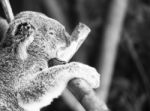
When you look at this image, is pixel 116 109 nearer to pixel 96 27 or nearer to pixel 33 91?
pixel 96 27

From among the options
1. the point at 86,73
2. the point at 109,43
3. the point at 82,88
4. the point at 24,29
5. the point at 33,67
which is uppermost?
the point at 109,43

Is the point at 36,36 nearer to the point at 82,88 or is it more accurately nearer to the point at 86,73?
the point at 86,73

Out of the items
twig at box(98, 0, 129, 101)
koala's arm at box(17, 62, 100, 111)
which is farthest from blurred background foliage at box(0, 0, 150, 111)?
koala's arm at box(17, 62, 100, 111)

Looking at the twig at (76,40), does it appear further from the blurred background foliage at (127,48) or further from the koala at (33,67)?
the blurred background foliage at (127,48)

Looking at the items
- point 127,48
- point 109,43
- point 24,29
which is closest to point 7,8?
point 24,29

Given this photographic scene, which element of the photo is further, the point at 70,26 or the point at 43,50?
the point at 70,26

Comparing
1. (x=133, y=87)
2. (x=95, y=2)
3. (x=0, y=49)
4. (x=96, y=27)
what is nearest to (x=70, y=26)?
(x=96, y=27)

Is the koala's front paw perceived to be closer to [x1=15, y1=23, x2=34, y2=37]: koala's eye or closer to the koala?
the koala

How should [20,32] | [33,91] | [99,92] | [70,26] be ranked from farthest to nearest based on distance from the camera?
1. [70,26]
2. [99,92]
3. [20,32]
4. [33,91]
